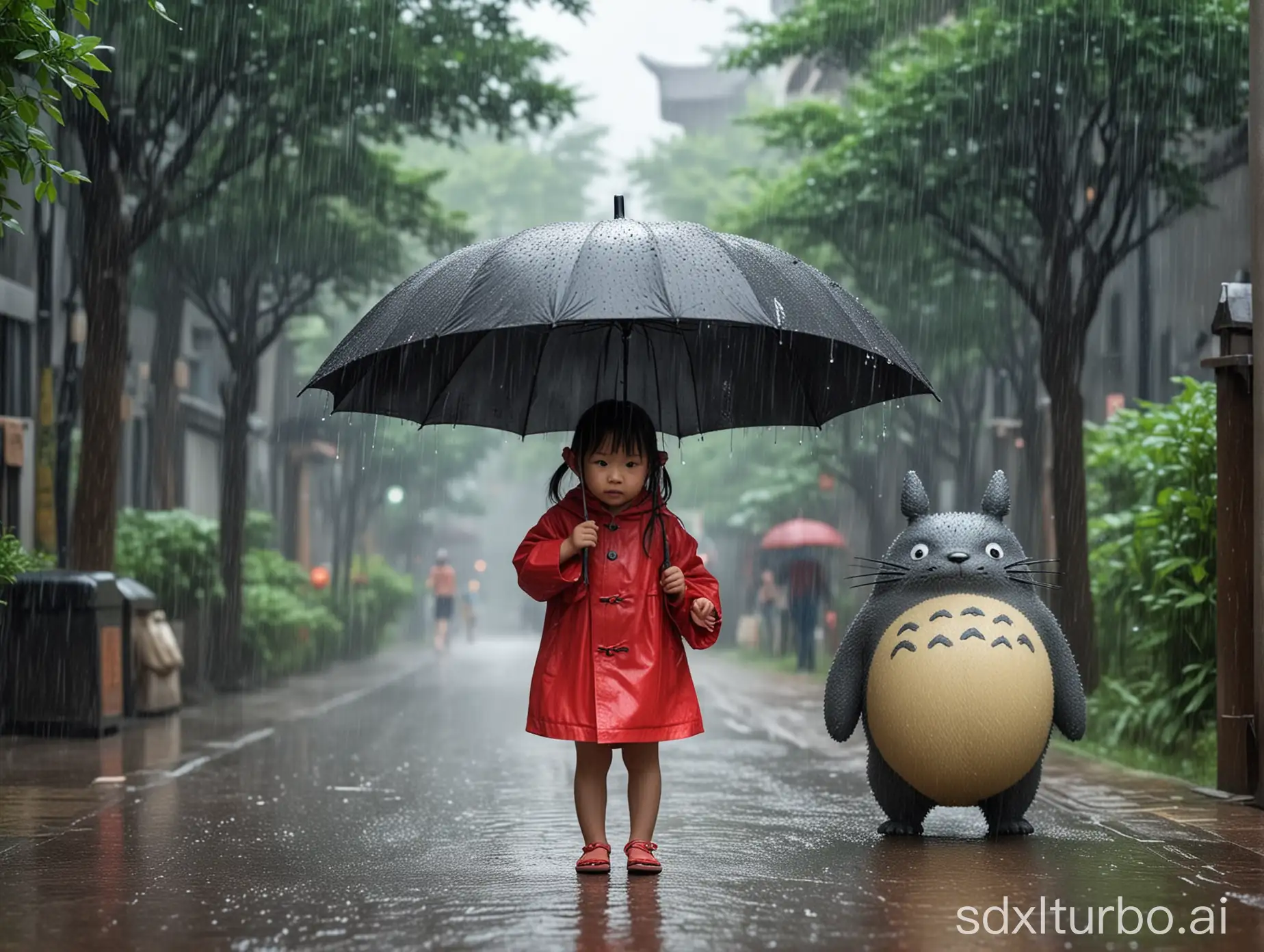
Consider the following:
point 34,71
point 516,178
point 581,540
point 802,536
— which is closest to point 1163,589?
point 581,540

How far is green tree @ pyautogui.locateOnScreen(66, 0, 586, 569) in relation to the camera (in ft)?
50.6

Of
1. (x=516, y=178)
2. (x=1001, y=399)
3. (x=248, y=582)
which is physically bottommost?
(x=248, y=582)

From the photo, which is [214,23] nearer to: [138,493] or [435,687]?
[435,687]

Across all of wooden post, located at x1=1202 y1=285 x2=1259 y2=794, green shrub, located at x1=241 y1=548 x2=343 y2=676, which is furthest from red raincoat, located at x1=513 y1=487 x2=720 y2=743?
green shrub, located at x1=241 y1=548 x2=343 y2=676

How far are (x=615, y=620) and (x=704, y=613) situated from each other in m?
0.33

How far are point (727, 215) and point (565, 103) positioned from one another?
23.8ft

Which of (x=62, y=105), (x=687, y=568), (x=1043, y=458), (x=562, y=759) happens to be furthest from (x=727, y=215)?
(x=687, y=568)

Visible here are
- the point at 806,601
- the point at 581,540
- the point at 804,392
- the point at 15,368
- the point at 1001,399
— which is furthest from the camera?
the point at 1001,399

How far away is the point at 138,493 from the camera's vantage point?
2792 centimetres

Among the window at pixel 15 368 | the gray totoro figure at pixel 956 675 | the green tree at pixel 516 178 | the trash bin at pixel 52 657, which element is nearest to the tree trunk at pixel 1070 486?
the gray totoro figure at pixel 956 675

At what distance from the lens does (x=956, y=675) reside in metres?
7.73

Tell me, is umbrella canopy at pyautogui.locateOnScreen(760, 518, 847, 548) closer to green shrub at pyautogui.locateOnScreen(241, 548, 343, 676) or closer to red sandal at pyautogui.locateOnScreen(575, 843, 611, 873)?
green shrub at pyautogui.locateOnScreen(241, 548, 343, 676)

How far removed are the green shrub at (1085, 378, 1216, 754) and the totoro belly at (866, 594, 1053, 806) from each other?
3.88 meters

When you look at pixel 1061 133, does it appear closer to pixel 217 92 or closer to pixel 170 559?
pixel 217 92
